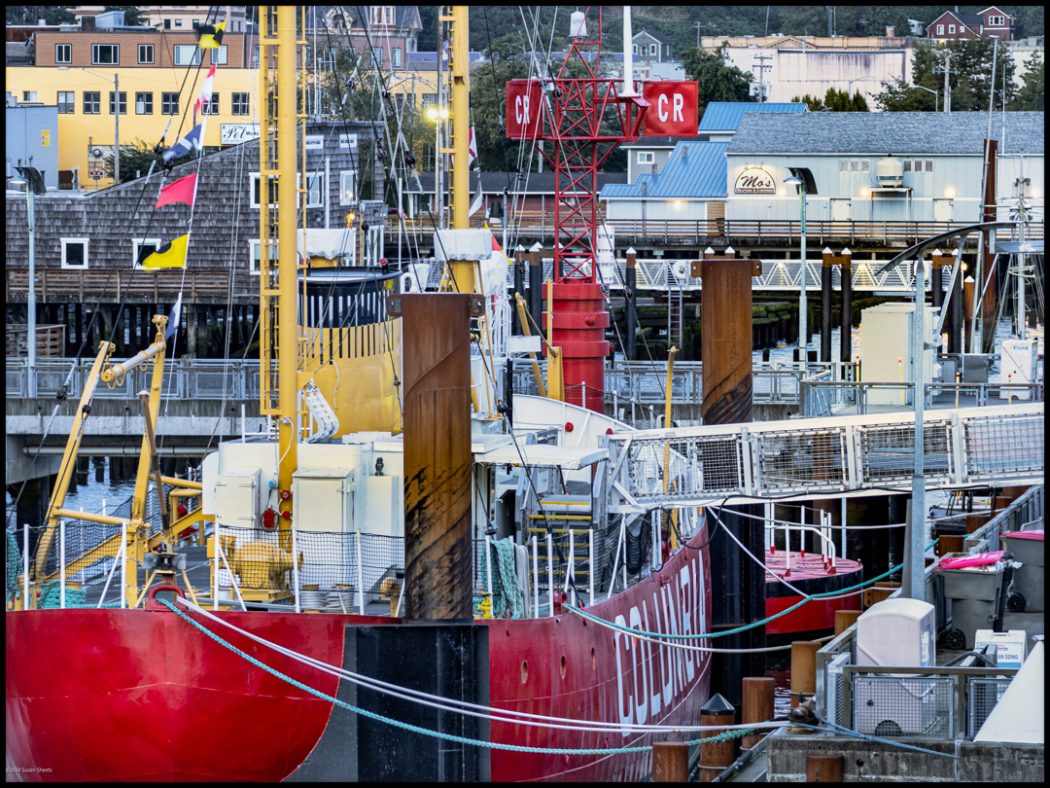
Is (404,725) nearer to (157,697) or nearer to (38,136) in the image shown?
(157,697)

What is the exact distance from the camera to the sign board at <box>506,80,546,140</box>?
3956cm

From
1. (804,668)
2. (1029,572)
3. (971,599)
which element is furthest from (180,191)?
(1029,572)

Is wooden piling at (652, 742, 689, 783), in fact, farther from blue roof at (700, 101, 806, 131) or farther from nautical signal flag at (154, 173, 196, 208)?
blue roof at (700, 101, 806, 131)

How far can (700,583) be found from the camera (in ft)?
111

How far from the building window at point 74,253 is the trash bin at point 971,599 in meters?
46.2

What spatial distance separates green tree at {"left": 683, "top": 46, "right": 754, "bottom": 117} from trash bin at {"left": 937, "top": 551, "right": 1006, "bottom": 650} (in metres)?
89.2

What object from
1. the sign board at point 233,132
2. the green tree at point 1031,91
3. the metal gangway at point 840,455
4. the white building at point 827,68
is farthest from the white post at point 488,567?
the white building at point 827,68

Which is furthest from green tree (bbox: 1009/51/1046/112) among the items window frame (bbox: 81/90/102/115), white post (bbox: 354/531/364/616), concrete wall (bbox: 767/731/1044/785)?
concrete wall (bbox: 767/731/1044/785)

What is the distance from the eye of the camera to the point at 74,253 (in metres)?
64.9

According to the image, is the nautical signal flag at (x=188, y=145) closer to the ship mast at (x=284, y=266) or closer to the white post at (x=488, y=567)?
the ship mast at (x=284, y=266)

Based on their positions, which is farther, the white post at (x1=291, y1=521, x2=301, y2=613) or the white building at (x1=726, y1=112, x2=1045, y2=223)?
the white building at (x1=726, y1=112, x2=1045, y2=223)

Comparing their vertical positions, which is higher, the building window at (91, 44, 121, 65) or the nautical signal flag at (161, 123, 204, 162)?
the building window at (91, 44, 121, 65)

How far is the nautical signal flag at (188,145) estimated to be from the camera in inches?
997

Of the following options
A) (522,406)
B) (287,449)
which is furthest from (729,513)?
(287,449)
